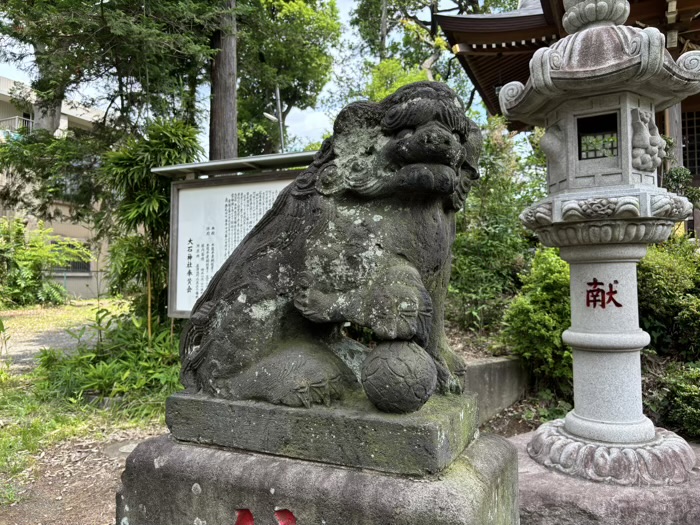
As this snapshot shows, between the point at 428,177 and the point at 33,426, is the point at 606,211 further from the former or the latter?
the point at 33,426

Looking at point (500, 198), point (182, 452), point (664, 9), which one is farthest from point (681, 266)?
point (182, 452)

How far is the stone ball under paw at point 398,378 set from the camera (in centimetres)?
125

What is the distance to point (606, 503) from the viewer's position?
273 centimetres

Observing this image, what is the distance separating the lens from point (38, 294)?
1293cm

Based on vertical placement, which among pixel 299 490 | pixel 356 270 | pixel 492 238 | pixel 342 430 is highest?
pixel 492 238

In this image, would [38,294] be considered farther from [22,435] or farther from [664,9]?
[664,9]

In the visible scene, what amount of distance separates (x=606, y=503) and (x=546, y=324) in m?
1.73

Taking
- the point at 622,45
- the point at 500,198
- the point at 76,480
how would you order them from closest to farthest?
the point at 622,45 → the point at 76,480 → the point at 500,198

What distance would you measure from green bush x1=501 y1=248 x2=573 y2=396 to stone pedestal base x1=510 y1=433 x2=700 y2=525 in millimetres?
1430

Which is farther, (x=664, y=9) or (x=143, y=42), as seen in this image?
(x=664, y=9)

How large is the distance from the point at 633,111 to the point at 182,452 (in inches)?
126

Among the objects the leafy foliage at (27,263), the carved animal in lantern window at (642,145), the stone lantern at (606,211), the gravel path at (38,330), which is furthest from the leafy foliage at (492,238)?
the leafy foliage at (27,263)

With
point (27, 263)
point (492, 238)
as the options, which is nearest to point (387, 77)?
point (492, 238)

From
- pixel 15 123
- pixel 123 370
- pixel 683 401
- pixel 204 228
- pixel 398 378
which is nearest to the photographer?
pixel 398 378
